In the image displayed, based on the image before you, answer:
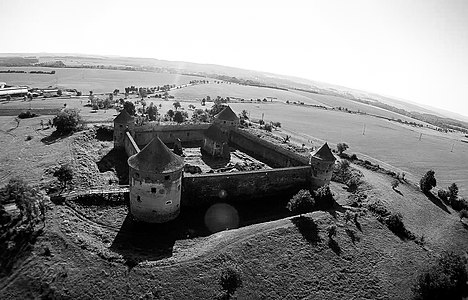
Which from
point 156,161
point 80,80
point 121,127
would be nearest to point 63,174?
point 156,161

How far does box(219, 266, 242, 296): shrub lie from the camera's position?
23.6 metres

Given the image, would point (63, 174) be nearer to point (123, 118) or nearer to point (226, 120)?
point (123, 118)

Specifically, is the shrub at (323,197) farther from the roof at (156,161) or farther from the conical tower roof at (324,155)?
the roof at (156,161)

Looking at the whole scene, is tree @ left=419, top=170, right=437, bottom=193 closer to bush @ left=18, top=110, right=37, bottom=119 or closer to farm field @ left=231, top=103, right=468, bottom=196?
farm field @ left=231, top=103, right=468, bottom=196

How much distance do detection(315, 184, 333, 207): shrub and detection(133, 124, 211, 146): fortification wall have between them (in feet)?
→ 86.0

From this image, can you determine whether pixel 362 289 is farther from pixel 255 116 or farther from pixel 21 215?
pixel 255 116

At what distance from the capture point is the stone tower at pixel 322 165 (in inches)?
1555

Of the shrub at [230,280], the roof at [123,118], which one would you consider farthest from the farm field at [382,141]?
the roof at [123,118]

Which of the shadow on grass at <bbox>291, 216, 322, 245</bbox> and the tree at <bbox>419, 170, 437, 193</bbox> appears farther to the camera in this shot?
the tree at <bbox>419, 170, 437, 193</bbox>

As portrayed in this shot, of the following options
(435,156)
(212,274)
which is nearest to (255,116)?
(435,156)

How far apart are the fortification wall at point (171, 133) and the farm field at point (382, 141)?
3480cm

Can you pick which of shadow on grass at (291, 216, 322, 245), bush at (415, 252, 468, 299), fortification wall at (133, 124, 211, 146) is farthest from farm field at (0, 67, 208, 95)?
bush at (415, 252, 468, 299)

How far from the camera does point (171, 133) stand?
55.9 m

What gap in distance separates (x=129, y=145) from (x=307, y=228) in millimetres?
26230
